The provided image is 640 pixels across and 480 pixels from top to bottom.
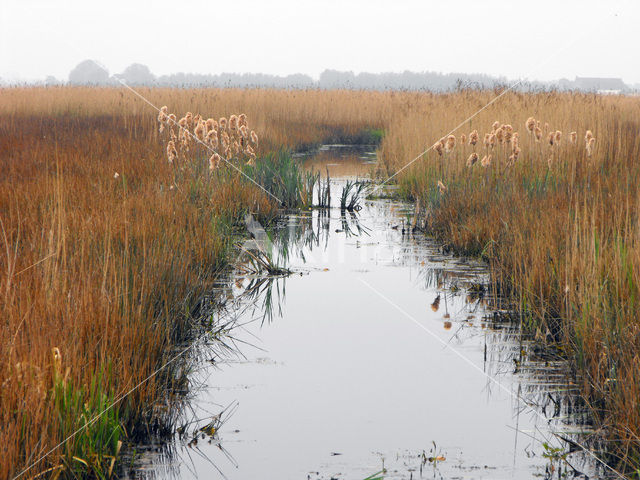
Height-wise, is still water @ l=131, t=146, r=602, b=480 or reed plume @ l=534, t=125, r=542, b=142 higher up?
A: reed plume @ l=534, t=125, r=542, b=142

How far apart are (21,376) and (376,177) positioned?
11.0 meters

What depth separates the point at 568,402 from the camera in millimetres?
3836

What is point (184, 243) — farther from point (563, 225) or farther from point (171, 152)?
point (171, 152)

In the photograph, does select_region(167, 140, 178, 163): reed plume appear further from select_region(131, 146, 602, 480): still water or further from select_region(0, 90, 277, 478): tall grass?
select_region(131, 146, 602, 480): still water

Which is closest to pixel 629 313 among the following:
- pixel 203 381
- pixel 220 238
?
pixel 203 381

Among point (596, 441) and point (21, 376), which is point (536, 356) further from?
point (21, 376)

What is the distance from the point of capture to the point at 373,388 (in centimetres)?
405

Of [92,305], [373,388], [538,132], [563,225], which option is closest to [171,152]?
[538,132]

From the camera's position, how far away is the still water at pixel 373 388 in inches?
127

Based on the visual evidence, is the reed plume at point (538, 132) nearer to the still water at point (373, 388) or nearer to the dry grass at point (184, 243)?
the dry grass at point (184, 243)

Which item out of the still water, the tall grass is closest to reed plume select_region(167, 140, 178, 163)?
the tall grass

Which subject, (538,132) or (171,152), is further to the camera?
(171,152)

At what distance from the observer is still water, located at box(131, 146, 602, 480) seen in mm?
3215

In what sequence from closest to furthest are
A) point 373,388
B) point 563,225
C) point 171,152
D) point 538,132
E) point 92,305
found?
point 92,305
point 373,388
point 563,225
point 538,132
point 171,152
